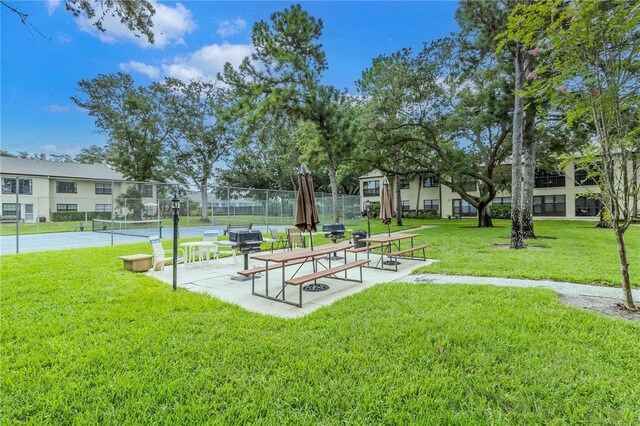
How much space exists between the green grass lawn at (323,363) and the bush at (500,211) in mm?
31235

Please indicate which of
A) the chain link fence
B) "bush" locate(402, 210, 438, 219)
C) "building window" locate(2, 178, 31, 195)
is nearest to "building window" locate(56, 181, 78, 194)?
"building window" locate(2, 178, 31, 195)

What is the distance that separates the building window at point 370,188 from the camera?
39.6m

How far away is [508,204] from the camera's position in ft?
108

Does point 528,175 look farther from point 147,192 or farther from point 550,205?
point 550,205

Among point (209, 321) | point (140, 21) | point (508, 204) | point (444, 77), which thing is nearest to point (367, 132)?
point (444, 77)

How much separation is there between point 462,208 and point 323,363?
3669cm

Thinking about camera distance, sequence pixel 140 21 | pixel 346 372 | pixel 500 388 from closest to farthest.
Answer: pixel 500 388 < pixel 346 372 < pixel 140 21

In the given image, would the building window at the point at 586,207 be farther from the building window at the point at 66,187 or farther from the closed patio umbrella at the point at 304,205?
the building window at the point at 66,187

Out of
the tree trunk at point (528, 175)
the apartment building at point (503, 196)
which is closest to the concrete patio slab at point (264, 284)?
the tree trunk at point (528, 175)

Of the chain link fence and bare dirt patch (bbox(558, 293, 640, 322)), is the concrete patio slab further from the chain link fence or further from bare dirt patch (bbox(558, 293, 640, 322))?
the chain link fence

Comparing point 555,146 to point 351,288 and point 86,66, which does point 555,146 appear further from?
point 86,66

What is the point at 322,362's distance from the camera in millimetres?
2896

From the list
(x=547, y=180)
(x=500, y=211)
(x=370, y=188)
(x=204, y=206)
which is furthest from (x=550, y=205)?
(x=204, y=206)

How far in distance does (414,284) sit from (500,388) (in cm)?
326
